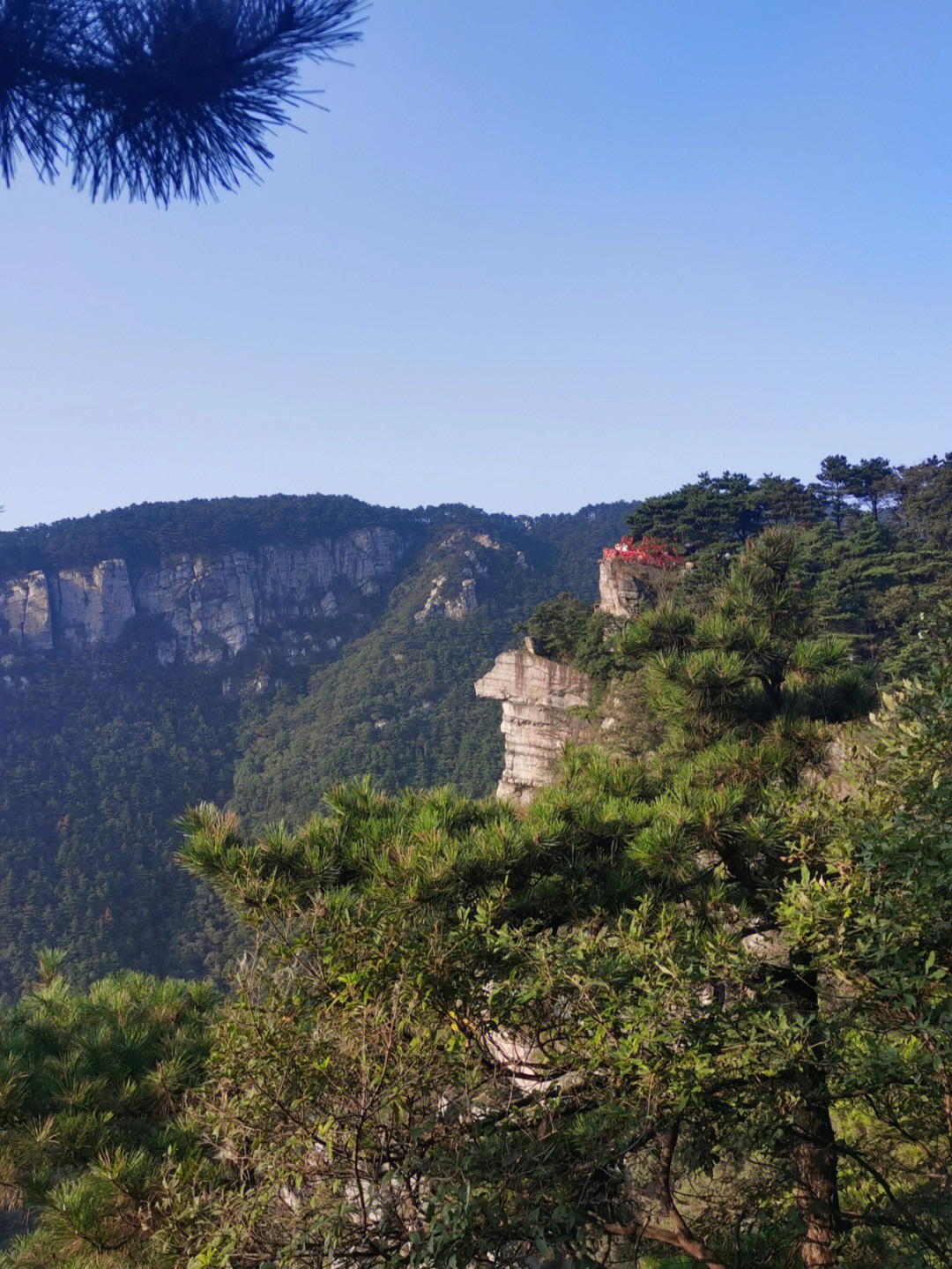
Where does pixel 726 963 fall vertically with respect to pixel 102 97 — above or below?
below

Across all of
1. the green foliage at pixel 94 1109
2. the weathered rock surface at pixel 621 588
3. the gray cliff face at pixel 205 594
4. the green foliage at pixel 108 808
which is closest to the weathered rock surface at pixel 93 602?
the gray cliff face at pixel 205 594

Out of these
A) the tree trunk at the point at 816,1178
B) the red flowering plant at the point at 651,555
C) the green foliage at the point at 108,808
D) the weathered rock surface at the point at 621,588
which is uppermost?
the red flowering plant at the point at 651,555

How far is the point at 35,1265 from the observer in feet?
8.12

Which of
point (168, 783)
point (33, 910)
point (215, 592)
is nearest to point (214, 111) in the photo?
point (33, 910)

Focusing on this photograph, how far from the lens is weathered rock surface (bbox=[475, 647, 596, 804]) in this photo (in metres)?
24.2

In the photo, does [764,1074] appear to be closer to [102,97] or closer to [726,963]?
[726,963]

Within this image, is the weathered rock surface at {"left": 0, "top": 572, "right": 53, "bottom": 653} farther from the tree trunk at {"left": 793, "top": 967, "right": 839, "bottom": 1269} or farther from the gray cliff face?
the tree trunk at {"left": 793, "top": 967, "right": 839, "bottom": 1269}

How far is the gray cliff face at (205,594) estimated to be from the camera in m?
58.6

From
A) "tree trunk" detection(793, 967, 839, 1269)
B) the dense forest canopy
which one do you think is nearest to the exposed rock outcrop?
the dense forest canopy

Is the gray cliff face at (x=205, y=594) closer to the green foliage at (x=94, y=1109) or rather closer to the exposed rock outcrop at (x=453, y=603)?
the exposed rock outcrop at (x=453, y=603)

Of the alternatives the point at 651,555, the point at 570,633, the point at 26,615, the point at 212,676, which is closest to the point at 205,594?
the point at 212,676

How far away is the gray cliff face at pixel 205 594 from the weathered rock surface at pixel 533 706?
4226cm

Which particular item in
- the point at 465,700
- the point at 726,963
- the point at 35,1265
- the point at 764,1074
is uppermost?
the point at 726,963

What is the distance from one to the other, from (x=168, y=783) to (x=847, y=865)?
4919 centimetres
